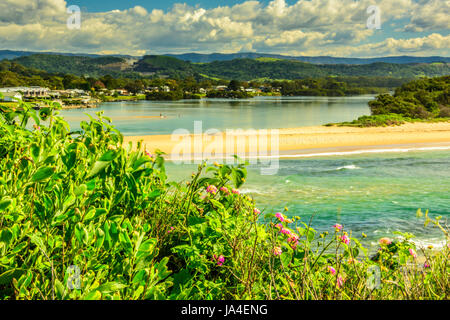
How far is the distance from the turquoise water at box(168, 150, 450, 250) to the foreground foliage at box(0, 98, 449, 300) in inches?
77.3

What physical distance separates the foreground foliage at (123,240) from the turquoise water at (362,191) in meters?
1.96

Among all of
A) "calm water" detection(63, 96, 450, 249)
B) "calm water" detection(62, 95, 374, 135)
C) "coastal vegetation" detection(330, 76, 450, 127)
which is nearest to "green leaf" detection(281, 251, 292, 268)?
"calm water" detection(63, 96, 450, 249)

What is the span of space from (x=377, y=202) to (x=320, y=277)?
7.63m

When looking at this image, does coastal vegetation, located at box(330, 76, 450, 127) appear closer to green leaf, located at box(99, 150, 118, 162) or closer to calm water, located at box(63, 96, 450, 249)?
calm water, located at box(63, 96, 450, 249)

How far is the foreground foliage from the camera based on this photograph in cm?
149

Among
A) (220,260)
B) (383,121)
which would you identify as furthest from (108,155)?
(383,121)

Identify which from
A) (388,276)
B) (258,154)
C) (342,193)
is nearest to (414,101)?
(258,154)

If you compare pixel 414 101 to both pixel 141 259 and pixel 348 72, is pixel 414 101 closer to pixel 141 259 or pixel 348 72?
pixel 141 259

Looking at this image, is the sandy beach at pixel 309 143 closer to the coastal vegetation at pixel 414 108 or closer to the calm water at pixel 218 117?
the coastal vegetation at pixel 414 108

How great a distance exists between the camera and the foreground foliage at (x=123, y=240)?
4.89 ft

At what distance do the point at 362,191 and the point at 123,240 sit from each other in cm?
1042

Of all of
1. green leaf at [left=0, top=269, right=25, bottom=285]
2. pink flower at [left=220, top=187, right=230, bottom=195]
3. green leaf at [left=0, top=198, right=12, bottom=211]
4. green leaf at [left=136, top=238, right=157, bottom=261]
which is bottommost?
green leaf at [left=0, top=269, right=25, bottom=285]

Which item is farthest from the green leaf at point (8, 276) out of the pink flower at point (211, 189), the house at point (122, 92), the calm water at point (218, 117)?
the house at point (122, 92)

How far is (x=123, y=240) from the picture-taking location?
4.75 ft
